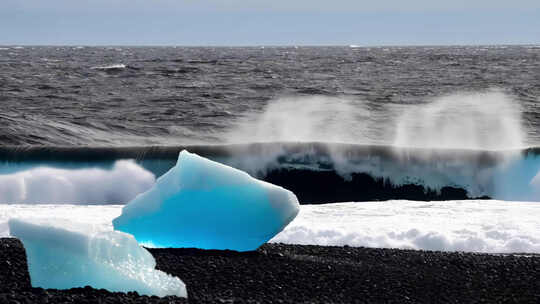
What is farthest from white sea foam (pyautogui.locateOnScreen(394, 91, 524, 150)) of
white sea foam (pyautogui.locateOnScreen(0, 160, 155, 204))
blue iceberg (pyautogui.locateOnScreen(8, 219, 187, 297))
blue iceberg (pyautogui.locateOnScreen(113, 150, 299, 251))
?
blue iceberg (pyautogui.locateOnScreen(8, 219, 187, 297))

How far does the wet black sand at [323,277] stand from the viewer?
14.8ft

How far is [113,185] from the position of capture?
35.9ft

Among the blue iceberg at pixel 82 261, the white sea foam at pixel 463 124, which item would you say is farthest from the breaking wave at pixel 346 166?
the blue iceberg at pixel 82 261

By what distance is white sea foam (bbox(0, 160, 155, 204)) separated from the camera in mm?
10297

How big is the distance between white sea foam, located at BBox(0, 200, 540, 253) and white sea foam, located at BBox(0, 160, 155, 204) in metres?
1.42

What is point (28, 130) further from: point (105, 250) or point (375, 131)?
point (105, 250)

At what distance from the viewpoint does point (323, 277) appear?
5.10 meters

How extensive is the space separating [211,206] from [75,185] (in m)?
5.54

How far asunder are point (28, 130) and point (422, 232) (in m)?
10.0

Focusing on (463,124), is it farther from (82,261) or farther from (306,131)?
(82,261)

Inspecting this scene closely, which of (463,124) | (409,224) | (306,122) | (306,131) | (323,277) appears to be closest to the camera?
(323,277)

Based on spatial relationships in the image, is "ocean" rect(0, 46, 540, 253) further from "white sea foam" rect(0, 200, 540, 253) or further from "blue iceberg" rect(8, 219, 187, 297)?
"blue iceberg" rect(8, 219, 187, 297)

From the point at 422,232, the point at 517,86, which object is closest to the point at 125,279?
the point at 422,232

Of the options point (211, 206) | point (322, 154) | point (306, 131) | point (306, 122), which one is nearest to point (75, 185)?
point (322, 154)
